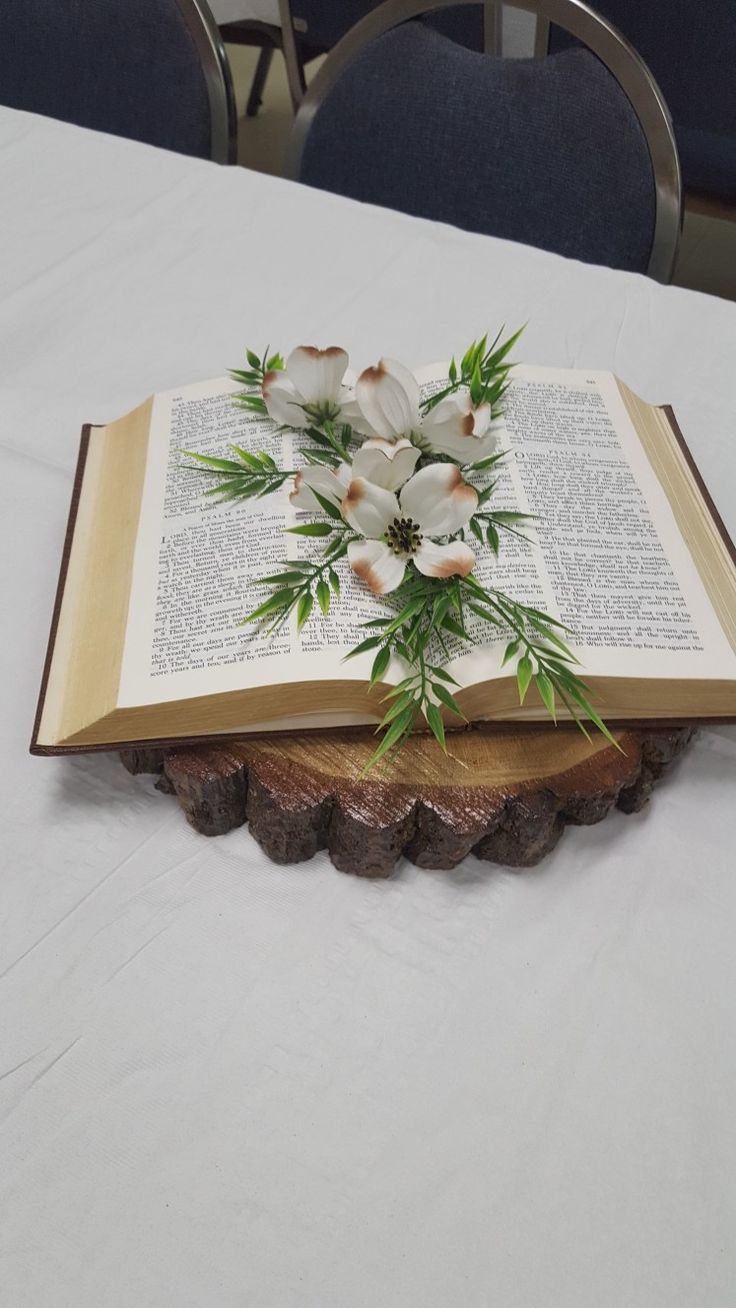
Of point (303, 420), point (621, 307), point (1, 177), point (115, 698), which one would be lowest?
point (115, 698)

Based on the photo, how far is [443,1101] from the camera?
44 cm

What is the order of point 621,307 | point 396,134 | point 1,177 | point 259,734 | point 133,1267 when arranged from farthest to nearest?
1. point 396,134
2. point 1,177
3. point 621,307
4. point 259,734
5. point 133,1267

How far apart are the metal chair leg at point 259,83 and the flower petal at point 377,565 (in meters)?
2.64

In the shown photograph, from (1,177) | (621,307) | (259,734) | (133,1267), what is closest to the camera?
(133,1267)

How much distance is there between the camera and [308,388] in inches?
22.9

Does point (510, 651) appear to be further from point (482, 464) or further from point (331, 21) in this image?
point (331, 21)

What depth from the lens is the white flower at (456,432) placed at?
1.80 feet

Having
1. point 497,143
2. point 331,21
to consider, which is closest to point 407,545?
point 497,143

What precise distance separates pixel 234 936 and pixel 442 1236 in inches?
6.2

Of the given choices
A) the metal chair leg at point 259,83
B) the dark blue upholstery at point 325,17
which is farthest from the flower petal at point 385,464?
the metal chair leg at point 259,83

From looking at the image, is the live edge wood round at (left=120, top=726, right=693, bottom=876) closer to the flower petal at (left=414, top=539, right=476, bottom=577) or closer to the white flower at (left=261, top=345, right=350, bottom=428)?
the flower petal at (left=414, top=539, right=476, bottom=577)

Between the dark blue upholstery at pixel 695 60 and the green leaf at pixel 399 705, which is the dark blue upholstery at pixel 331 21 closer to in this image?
the dark blue upholstery at pixel 695 60

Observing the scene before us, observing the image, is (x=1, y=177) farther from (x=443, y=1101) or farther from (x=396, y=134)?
(x=443, y=1101)

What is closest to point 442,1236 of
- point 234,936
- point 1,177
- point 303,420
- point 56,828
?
point 234,936
